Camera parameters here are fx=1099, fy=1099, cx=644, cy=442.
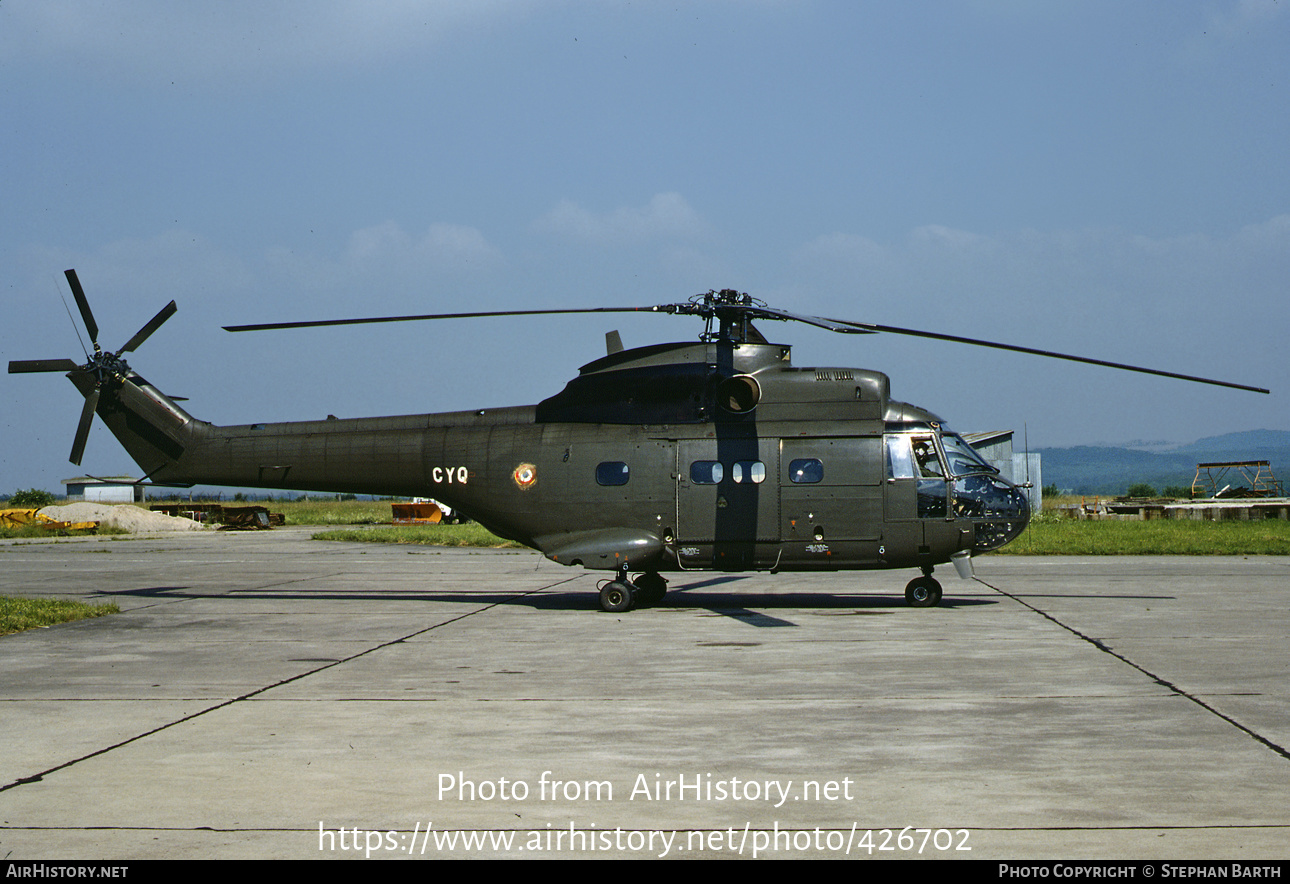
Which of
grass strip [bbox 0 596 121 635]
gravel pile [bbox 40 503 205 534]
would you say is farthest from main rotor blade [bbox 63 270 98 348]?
gravel pile [bbox 40 503 205 534]

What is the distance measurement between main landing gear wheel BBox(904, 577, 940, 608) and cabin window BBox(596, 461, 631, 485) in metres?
4.89

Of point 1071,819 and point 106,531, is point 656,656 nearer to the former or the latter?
point 1071,819

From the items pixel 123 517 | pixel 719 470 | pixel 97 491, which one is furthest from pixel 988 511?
pixel 97 491

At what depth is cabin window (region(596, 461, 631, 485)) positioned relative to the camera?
57.9 feet

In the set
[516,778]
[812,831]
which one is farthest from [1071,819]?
Answer: [516,778]

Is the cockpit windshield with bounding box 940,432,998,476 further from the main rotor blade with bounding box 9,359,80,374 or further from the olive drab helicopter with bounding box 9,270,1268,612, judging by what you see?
the main rotor blade with bounding box 9,359,80,374

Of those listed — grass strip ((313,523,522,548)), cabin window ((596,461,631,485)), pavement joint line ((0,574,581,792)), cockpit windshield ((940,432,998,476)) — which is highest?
cockpit windshield ((940,432,998,476))

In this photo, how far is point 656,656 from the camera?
12.7 m

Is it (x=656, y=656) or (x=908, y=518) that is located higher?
(x=908, y=518)

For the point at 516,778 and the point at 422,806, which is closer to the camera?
the point at 422,806

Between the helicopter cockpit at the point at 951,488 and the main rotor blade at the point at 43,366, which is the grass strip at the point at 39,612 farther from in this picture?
the helicopter cockpit at the point at 951,488

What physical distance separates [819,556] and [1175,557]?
1803 centimetres

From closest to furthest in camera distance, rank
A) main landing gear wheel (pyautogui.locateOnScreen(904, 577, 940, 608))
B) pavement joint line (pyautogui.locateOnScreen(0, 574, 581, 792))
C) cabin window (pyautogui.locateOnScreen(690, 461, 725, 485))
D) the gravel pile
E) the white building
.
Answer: pavement joint line (pyautogui.locateOnScreen(0, 574, 581, 792))
cabin window (pyautogui.locateOnScreen(690, 461, 725, 485))
main landing gear wheel (pyautogui.locateOnScreen(904, 577, 940, 608))
the gravel pile
the white building

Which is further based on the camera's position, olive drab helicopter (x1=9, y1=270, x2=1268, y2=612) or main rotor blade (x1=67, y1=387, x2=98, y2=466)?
main rotor blade (x1=67, y1=387, x2=98, y2=466)
